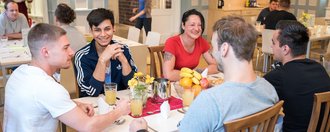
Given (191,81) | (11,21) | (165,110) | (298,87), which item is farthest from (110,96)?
(11,21)

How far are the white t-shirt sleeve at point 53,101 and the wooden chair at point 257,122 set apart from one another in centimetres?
78

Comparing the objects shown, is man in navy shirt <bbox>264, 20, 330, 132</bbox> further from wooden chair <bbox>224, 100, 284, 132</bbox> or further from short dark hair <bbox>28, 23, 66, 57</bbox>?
short dark hair <bbox>28, 23, 66, 57</bbox>

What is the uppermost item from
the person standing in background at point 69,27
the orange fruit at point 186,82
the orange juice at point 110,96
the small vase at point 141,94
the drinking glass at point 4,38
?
the person standing in background at point 69,27

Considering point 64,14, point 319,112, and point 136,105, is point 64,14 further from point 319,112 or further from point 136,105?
point 319,112

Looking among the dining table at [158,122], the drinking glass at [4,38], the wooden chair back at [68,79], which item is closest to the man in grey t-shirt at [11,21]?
the drinking glass at [4,38]

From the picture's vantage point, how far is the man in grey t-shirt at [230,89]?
4.24 feet

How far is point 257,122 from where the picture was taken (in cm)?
133

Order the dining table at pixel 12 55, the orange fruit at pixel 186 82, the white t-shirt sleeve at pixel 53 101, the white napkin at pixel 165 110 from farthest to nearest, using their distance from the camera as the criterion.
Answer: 1. the dining table at pixel 12 55
2. the orange fruit at pixel 186 82
3. the white napkin at pixel 165 110
4. the white t-shirt sleeve at pixel 53 101

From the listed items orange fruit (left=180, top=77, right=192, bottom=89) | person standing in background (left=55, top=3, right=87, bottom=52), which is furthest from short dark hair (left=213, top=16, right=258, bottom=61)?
person standing in background (left=55, top=3, right=87, bottom=52)

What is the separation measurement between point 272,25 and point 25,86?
448 centimetres

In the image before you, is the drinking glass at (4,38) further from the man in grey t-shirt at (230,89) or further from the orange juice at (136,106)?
the man in grey t-shirt at (230,89)

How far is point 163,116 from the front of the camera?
6.28ft

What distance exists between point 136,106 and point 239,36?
82 cm

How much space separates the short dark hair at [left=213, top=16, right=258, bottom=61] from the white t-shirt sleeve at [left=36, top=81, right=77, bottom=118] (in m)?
0.76
